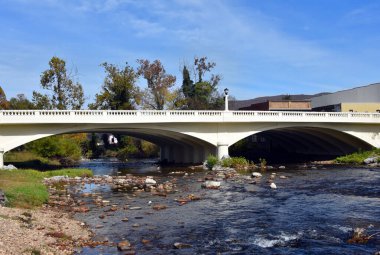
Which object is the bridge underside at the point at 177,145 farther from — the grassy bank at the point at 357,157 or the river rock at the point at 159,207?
the river rock at the point at 159,207

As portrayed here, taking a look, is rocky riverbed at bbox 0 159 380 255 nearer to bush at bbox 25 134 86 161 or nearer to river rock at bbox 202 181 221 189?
river rock at bbox 202 181 221 189

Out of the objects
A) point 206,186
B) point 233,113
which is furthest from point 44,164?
point 206,186

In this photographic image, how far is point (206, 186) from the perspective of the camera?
87.1 feet

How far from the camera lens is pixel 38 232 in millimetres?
13398

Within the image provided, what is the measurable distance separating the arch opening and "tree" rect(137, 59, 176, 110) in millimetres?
15369

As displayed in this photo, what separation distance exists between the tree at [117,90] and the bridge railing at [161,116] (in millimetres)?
22539

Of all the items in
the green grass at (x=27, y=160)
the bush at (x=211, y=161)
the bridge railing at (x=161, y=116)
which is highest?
the bridge railing at (x=161, y=116)

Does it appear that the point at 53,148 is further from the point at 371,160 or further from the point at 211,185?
the point at 371,160

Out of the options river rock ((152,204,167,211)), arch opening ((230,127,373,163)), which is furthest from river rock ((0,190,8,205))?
arch opening ((230,127,373,163))

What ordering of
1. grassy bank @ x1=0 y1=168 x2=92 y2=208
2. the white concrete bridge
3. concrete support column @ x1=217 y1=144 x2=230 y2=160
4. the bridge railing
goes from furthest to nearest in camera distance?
concrete support column @ x1=217 y1=144 x2=230 y2=160 → the white concrete bridge → the bridge railing → grassy bank @ x1=0 y1=168 x2=92 y2=208

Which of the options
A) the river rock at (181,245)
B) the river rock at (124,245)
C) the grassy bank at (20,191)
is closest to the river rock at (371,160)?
the grassy bank at (20,191)

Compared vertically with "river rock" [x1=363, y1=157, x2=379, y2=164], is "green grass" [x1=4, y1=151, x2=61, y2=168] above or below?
above

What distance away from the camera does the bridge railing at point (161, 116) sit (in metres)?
32.3

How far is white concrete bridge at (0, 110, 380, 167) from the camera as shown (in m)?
32.8
